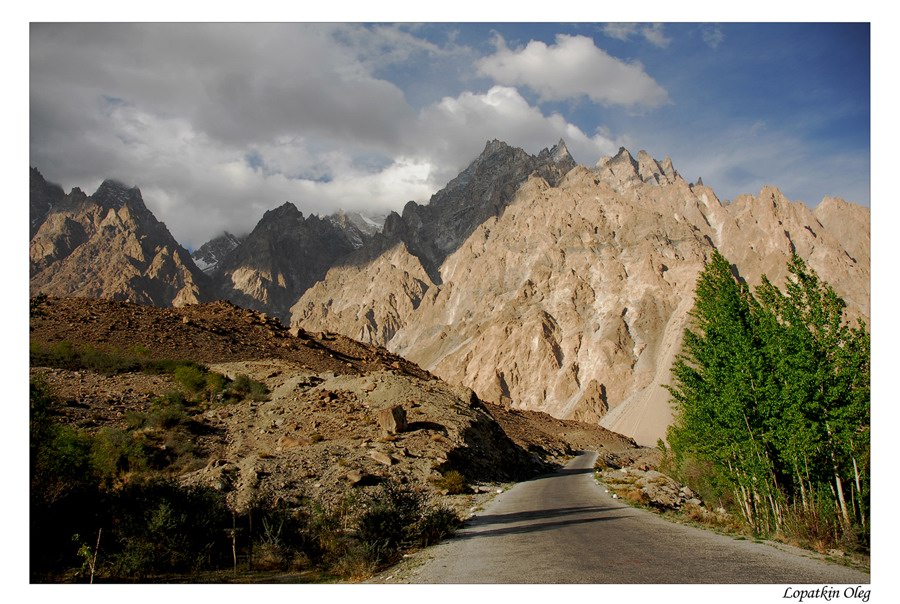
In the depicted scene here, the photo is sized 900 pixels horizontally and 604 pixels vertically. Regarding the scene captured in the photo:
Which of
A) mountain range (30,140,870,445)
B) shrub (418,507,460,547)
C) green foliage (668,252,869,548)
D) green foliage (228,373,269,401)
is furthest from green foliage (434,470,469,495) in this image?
mountain range (30,140,870,445)

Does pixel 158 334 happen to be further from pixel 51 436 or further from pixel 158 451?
pixel 51 436

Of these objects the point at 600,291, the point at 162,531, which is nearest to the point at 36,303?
the point at 162,531

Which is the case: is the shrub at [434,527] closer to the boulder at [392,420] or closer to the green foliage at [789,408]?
the green foliage at [789,408]

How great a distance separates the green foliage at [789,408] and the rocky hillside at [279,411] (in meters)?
10.2

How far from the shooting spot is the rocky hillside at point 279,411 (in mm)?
22047

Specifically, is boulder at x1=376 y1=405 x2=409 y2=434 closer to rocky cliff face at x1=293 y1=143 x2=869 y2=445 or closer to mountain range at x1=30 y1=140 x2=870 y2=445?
rocky cliff face at x1=293 y1=143 x2=869 y2=445

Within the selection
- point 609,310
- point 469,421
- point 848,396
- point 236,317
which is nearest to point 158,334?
point 236,317

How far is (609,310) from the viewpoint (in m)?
151

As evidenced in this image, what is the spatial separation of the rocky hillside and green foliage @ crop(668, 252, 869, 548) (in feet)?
33.6

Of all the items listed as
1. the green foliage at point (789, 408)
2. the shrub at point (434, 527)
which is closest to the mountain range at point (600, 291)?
the green foliage at point (789, 408)

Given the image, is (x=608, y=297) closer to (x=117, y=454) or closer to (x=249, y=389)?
(x=249, y=389)

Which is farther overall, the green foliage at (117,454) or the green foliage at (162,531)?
the green foliage at (117,454)

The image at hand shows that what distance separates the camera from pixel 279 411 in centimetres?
3127

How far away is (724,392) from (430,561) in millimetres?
12291
